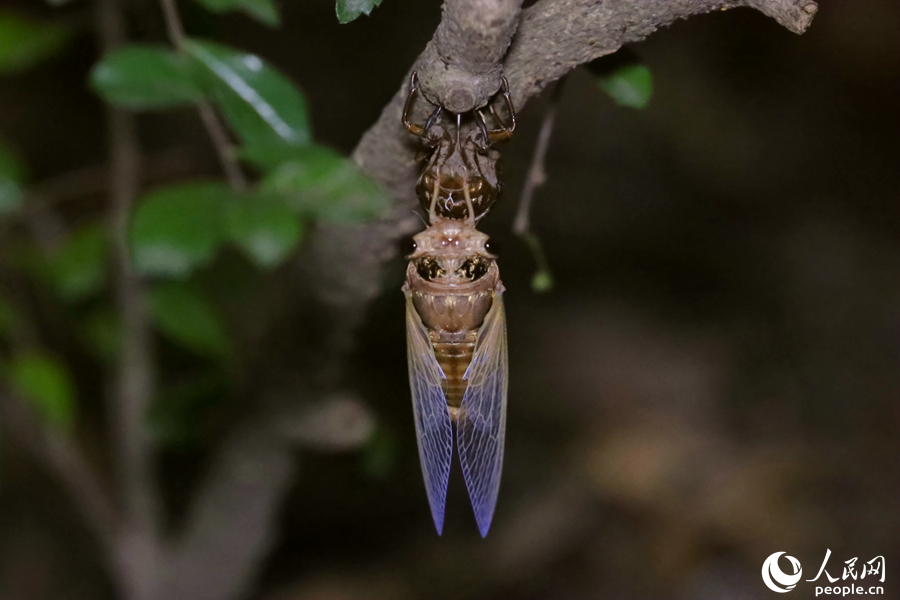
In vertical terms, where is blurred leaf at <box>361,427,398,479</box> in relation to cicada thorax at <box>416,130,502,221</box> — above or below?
below

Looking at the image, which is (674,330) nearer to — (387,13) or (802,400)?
(802,400)

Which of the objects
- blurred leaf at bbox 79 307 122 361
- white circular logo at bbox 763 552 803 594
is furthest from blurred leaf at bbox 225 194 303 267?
white circular logo at bbox 763 552 803 594

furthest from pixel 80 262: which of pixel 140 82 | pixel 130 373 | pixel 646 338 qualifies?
pixel 646 338

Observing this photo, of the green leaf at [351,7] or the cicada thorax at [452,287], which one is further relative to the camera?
the cicada thorax at [452,287]

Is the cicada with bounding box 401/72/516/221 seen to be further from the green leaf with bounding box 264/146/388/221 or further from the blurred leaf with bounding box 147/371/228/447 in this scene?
the blurred leaf with bounding box 147/371/228/447

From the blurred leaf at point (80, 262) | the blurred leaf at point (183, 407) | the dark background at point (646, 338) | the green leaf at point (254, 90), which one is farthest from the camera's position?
the dark background at point (646, 338)

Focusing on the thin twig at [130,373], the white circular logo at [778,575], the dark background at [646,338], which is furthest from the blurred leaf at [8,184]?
the white circular logo at [778,575]

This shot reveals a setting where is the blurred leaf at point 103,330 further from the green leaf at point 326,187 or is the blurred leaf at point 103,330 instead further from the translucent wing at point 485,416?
the green leaf at point 326,187
